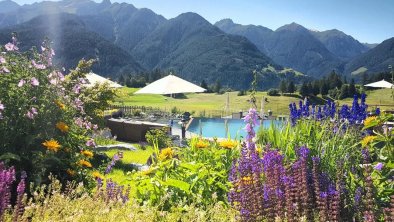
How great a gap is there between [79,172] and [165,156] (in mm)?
1184

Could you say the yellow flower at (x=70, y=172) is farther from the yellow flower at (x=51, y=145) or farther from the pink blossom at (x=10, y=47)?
the pink blossom at (x=10, y=47)

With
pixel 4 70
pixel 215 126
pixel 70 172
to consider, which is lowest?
pixel 215 126

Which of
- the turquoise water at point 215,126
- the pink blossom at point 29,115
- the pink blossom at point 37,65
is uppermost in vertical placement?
the pink blossom at point 37,65

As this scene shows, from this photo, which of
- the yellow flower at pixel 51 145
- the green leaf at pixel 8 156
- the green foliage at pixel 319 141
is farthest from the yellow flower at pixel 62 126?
the green foliage at pixel 319 141

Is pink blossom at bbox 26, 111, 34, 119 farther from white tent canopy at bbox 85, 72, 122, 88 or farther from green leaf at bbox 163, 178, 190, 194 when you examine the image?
white tent canopy at bbox 85, 72, 122, 88

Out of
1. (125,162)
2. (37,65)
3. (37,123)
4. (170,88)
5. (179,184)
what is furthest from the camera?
(170,88)

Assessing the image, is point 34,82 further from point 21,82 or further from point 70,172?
point 70,172

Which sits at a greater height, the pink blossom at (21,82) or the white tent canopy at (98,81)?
the white tent canopy at (98,81)

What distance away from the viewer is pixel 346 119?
5566 millimetres

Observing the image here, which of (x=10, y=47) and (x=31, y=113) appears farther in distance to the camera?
(x=10, y=47)

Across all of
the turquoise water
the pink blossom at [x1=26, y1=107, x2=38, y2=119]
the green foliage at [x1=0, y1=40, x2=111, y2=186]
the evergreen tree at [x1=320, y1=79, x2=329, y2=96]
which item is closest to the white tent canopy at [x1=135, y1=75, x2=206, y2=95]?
the turquoise water

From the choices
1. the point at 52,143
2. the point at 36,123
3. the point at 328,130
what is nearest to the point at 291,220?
the point at 328,130

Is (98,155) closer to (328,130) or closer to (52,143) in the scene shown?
(52,143)

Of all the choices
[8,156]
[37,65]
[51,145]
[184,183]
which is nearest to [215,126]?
[37,65]
